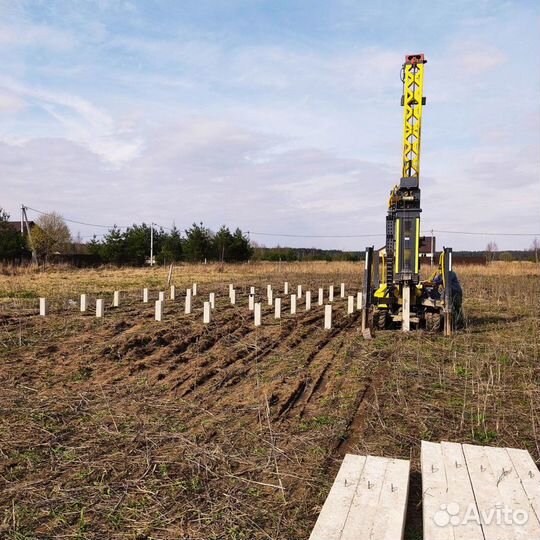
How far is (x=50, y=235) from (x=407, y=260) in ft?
131

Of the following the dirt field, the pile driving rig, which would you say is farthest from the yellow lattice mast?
the dirt field

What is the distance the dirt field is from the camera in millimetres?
3592

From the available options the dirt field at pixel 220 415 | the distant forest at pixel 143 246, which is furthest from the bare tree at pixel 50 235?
the dirt field at pixel 220 415

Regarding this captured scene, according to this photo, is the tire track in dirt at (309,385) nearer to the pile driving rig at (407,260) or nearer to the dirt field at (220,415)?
the dirt field at (220,415)

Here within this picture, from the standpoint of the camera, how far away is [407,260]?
429 inches

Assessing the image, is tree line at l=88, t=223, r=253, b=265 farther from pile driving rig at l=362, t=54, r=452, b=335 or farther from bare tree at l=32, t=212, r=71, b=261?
pile driving rig at l=362, t=54, r=452, b=335

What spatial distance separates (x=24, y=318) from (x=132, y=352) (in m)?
4.71

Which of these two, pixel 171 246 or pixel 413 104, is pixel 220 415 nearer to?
pixel 413 104

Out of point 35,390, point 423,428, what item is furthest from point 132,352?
point 423,428

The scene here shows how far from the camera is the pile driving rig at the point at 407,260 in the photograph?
1073 centimetres

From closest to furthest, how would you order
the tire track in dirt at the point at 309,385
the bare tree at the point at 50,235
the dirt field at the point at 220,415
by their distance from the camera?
1. the dirt field at the point at 220,415
2. the tire track in dirt at the point at 309,385
3. the bare tree at the point at 50,235

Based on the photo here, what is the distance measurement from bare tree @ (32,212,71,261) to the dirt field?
32480 mm

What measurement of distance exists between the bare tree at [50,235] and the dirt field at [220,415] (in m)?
32.5

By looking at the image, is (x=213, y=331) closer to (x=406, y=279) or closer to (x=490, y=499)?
(x=406, y=279)
